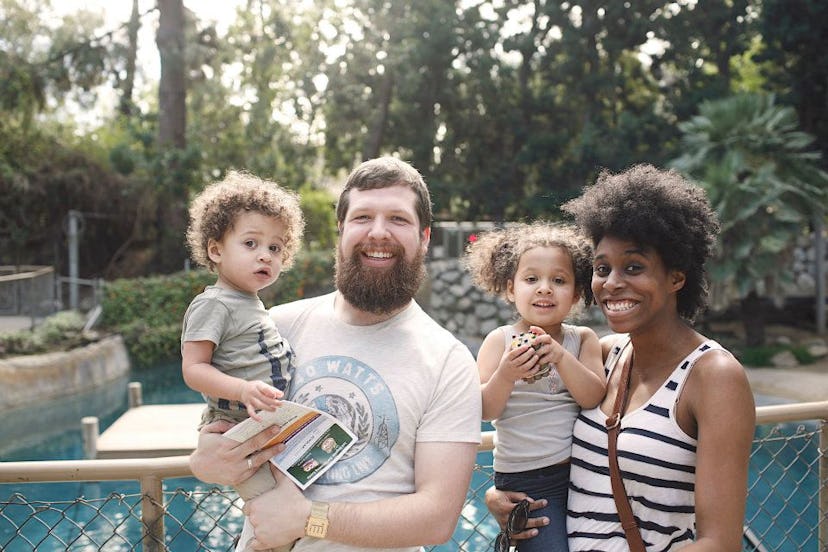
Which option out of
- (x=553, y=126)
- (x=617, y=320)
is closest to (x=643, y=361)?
(x=617, y=320)

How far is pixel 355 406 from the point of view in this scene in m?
1.62

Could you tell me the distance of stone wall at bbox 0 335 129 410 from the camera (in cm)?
961

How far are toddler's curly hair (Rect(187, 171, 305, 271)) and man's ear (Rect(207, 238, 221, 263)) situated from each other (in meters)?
0.01

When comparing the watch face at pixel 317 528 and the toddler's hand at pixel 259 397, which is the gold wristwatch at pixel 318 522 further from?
the toddler's hand at pixel 259 397

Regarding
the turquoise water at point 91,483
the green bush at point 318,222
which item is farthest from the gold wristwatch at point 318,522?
the green bush at point 318,222

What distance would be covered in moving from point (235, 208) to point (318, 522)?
2.64ft

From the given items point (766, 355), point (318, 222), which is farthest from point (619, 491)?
point (318, 222)

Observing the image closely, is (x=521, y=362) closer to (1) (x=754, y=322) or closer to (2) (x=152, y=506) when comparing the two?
(2) (x=152, y=506)

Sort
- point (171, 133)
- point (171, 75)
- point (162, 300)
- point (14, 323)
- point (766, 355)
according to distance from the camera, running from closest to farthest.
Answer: point (766, 355) < point (14, 323) < point (162, 300) < point (171, 75) < point (171, 133)

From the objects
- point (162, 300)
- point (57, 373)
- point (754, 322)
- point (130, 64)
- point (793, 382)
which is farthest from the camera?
point (130, 64)

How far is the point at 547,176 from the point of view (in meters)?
15.2

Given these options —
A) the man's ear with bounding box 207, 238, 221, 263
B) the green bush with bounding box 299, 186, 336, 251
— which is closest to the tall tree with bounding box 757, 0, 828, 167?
the green bush with bounding box 299, 186, 336, 251

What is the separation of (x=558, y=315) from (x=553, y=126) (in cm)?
1479

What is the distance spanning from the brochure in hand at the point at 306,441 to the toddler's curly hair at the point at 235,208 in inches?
19.9
